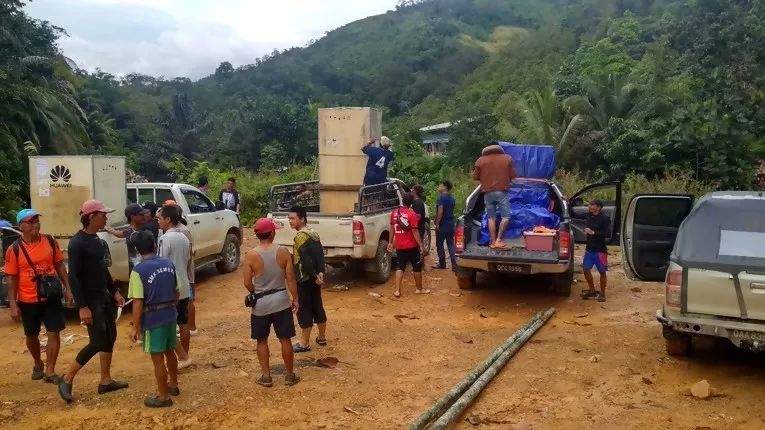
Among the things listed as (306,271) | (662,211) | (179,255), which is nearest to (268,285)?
(306,271)

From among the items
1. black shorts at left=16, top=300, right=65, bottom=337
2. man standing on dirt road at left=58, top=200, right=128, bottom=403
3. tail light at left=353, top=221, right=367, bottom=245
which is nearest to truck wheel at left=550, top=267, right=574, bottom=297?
tail light at left=353, top=221, right=367, bottom=245

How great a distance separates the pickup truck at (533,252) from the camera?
835 centimetres

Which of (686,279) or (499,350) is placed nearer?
(686,279)

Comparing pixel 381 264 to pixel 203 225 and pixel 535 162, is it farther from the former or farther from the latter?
pixel 535 162

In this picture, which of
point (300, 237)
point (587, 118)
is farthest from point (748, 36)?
point (300, 237)

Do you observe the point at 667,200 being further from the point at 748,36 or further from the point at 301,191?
the point at 748,36

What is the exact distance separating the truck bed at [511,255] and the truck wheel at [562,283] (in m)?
0.60

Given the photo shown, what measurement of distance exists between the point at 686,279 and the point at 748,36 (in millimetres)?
15189

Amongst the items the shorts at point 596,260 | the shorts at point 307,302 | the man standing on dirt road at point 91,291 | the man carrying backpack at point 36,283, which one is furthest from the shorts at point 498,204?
the man carrying backpack at point 36,283

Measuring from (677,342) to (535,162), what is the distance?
5.15m

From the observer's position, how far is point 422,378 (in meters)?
5.99

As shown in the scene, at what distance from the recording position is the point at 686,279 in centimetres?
557

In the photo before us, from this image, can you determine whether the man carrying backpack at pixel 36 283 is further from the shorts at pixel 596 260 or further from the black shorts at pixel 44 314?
the shorts at pixel 596 260

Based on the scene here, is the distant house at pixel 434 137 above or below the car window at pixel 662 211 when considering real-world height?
above
